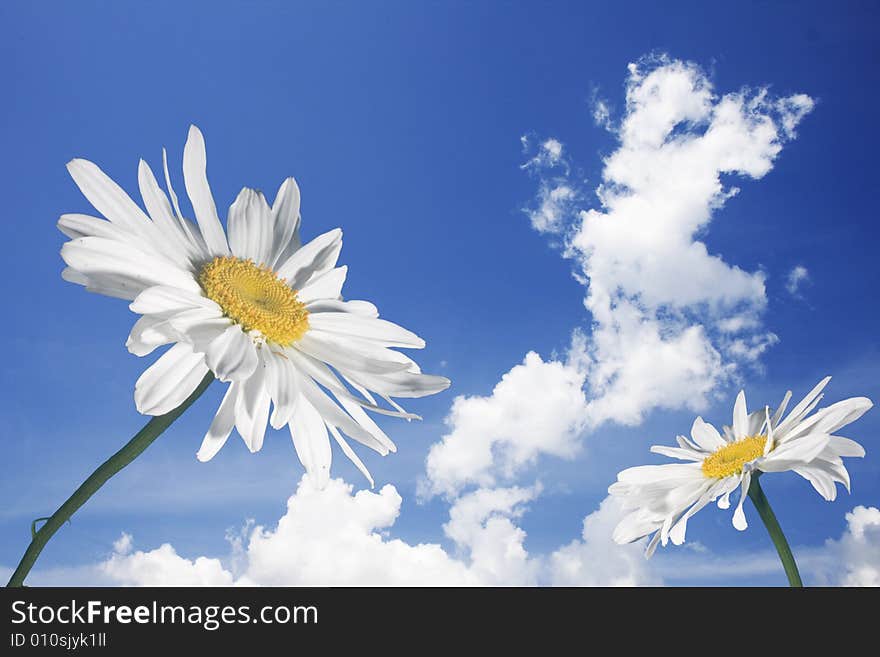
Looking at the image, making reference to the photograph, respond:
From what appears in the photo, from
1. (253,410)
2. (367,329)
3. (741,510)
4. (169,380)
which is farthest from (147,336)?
(741,510)

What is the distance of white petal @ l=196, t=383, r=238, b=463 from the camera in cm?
94

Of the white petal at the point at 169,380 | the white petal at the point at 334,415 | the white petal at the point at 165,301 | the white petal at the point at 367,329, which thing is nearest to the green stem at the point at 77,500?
the white petal at the point at 169,380

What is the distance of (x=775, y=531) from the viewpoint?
1.31 metres

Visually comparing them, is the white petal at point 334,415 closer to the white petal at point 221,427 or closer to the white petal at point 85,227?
the white petal at point 221,427

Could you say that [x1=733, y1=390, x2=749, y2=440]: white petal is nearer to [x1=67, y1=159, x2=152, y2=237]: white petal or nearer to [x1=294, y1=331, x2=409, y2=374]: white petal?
[x1=294, y1=331, x2=409, y2=374]: white petal

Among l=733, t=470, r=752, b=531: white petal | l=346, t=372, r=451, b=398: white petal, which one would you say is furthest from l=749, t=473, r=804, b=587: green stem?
l=346, t=372, r=451, b=398: white petal

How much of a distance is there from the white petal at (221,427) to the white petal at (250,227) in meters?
0.31

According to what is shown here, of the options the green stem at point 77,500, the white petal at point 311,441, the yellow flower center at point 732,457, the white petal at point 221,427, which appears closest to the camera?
the green stem at point 77,500

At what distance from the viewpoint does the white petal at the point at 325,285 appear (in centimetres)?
128

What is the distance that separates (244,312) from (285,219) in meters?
0.24
